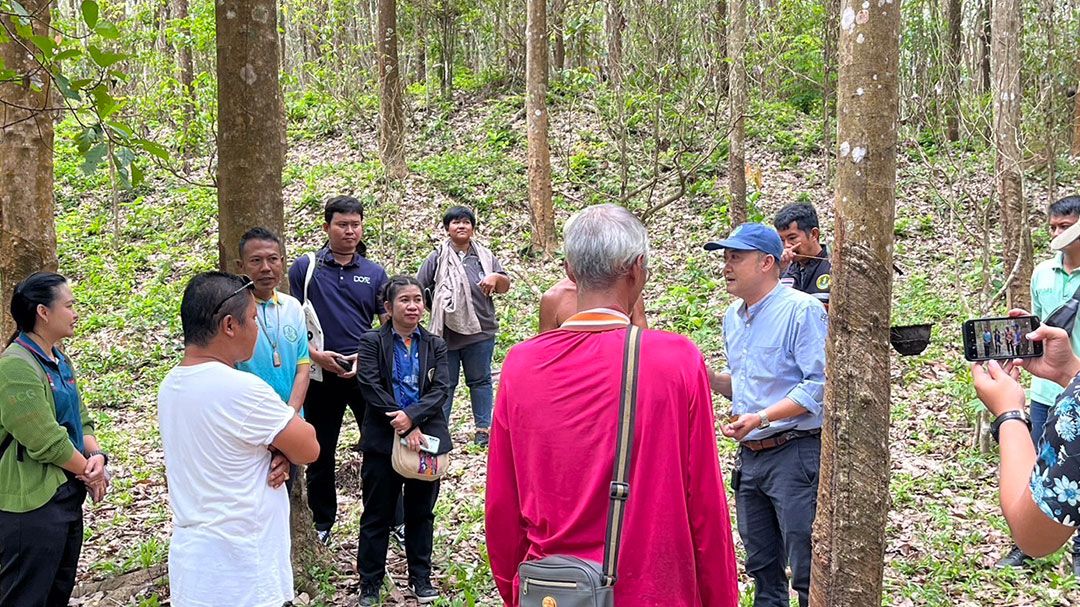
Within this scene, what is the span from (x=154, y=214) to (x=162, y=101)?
1.99 metres

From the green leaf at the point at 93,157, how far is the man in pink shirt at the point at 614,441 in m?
1.92

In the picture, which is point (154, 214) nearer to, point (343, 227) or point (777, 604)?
point (343, 227)

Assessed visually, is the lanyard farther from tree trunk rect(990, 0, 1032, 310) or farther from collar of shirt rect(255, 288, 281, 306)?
tree trunk rect(990, 0, 1032, 310)

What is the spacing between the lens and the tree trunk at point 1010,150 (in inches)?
301

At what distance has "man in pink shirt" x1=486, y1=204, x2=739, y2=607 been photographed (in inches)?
91.3

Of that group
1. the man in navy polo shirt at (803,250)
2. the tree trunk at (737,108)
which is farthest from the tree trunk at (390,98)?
the man in navy polo shirt at (803,250)

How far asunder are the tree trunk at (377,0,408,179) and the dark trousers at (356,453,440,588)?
9075 millimetres

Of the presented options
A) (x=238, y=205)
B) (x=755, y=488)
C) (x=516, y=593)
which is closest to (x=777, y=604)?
(x=755, y=488)

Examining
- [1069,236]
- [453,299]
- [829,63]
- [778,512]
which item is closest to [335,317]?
[453,299]

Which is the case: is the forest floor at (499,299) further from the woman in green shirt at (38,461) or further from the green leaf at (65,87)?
the green leaf at (65,87)

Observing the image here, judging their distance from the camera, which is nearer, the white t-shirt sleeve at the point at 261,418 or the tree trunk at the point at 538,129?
the white t-shirt sleeve at the point at 261,418

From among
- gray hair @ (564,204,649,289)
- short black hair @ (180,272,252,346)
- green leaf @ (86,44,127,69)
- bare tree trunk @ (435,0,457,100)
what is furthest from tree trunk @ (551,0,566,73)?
gray hair @ (564,204,649,289)

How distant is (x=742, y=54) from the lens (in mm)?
12586

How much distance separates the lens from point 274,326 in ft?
15.4
